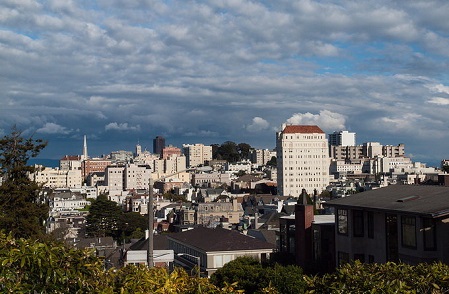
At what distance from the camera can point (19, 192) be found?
111 feet

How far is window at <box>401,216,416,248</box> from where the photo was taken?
24469mm

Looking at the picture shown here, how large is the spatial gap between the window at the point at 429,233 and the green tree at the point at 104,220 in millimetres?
75799

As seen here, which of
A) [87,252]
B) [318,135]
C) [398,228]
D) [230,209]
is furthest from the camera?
[318,135]

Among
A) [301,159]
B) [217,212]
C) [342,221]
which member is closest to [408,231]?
[342,221]

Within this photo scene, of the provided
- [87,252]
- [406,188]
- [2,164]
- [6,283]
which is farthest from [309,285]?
[2,164]

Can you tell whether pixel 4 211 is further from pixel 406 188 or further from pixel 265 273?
pixel 406 188

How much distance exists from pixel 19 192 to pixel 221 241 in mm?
17377

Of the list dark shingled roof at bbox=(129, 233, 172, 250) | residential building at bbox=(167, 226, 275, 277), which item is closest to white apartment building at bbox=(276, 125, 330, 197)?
dark shingled roof at bbox=(129, 233, 172, 250)

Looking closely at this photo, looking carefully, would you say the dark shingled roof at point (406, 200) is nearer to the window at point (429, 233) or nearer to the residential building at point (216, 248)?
the window at point (429, 233)

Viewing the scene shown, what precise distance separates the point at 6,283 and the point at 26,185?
27.9 metres

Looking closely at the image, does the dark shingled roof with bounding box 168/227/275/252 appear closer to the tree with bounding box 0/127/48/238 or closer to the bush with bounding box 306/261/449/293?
the tree with bounding box 0/127/48/238

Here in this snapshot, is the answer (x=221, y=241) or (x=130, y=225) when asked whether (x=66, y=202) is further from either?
(x=221, y=241)

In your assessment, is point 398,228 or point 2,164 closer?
point 398,228

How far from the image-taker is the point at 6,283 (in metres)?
8.18
